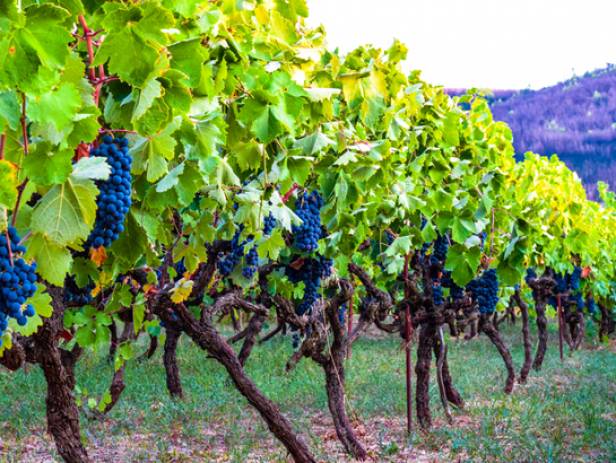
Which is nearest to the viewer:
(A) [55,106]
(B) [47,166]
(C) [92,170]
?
(A) [55,106]

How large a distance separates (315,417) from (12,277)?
26.5ft

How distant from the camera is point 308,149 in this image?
3.70 meters

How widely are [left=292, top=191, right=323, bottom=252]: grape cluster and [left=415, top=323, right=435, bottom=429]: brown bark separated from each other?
3763 millimetres

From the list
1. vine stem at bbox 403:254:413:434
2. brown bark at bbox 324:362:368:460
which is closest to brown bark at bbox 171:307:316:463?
brown bark at bbox 324:362:368:460

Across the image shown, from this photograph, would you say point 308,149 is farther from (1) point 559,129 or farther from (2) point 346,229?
(1) point 559,129

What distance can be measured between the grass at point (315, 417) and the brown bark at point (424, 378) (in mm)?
236

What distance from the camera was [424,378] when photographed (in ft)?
28.5

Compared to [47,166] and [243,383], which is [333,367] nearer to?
[243,383]

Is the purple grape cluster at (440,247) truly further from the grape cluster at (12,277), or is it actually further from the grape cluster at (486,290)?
the grape cluster at (12,277)

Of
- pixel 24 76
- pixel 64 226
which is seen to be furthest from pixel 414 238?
pixel 24 76

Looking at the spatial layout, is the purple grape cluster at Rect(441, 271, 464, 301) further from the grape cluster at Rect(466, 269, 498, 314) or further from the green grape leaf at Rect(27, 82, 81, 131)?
the green grape leaf at Rect(27, 82, 81, 131)

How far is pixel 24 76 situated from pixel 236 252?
4310 millimetres

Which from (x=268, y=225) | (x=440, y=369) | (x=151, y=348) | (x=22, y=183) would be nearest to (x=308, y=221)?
(x=268, y=225)

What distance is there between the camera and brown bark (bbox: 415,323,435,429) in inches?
340
